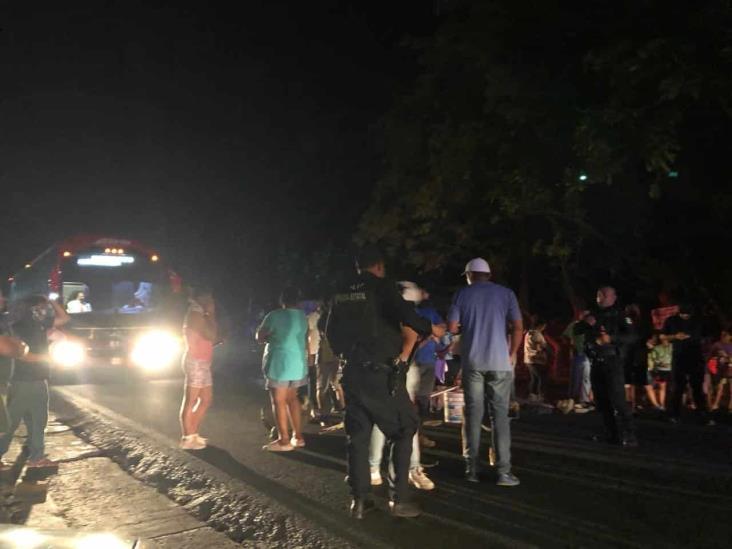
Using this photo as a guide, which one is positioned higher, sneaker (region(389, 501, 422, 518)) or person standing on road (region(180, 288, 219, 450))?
person standing on road (region(180, 288, 219, 450))

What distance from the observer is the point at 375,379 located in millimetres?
5559

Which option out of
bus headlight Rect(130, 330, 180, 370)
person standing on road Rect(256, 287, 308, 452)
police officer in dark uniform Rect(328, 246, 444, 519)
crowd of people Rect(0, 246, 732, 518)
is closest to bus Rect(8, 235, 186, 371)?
bus headlight Rect(130, 330, 180, 370)

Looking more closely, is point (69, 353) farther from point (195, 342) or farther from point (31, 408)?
point (31, 408)

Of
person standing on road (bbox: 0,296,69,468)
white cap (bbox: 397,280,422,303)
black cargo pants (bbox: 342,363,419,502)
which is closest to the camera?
black cargo pants (bbox: 342,363,419,502)

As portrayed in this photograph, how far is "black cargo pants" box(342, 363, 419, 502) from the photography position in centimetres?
551

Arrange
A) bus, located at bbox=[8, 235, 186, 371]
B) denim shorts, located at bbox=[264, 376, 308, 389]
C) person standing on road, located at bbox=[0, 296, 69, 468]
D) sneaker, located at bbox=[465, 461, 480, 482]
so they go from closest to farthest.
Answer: sneaker, located at bbox=[465, 461, 480, 482], person standing on road, located at bbox=[0, 296, 69, 468], denim shorts, located at bbox=[264, 376, 308, 389], bus, located at bbox=[8, 235, 186, 371]

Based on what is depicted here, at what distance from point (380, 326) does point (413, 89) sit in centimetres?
1322

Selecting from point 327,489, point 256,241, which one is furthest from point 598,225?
point 256,241

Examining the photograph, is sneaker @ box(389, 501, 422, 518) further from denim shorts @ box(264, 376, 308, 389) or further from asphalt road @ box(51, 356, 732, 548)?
denim shorts @ box(264, 376, 308, 389)

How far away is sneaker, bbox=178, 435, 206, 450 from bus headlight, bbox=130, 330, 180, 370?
29.0ft

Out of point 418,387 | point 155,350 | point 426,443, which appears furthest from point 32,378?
point 155,350

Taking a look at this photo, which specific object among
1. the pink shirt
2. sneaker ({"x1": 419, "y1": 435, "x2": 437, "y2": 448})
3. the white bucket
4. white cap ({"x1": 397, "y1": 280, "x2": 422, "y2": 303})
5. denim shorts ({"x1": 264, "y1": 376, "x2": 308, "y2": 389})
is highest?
white cap ({"x1": 397, "y1": 280, "x2": 422, "y2": 303})

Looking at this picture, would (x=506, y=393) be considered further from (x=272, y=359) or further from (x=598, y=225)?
(x=598, y=225)

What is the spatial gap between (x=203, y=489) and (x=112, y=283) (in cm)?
1241
